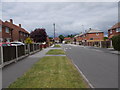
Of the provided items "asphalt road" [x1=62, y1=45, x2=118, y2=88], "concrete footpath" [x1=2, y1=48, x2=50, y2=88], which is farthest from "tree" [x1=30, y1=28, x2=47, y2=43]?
"concrete footpath" [x1=2, y1=48, x2=50, y2=88]

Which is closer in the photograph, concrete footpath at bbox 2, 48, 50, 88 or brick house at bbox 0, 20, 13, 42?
concrete footpath at bbox 2, 48, 50, 88

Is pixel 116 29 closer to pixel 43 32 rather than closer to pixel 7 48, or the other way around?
pixel 43 32

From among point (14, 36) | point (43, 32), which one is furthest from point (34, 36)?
point (14, 36)

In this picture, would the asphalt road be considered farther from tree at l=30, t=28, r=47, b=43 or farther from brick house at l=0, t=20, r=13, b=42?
tree at l=30, t=28, r=47, b=43

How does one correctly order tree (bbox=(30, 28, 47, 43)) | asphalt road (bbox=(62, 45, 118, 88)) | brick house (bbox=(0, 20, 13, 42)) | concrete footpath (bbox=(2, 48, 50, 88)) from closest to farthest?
asphalt road (bbox=(62, 45, 118, 88)) → concrete footpath (bbox=(2, 48, 50, 88)) → brick house (bbox=(0, 20, 13, 42)) → tree (bbox=(30, 28, 47, 43))

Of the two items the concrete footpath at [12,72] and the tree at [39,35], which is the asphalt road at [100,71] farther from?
the tree at [39,35]

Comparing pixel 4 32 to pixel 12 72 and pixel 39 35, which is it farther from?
pixel 12 72

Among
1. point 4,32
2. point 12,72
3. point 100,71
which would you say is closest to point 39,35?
point 4,32

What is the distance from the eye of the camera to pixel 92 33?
209 ft

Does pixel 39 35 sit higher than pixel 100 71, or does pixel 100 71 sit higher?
pixel 39 35

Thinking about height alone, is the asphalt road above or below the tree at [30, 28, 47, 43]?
below

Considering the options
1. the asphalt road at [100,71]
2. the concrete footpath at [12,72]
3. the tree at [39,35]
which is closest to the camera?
the asphalt road at [100,71]

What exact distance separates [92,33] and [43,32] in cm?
2931

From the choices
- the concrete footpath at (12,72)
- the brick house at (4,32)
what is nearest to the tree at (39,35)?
the brick house at (4,32)
